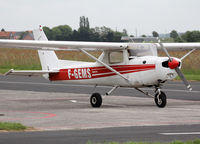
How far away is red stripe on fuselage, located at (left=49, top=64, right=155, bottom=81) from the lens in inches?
689

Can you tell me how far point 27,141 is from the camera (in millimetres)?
9602

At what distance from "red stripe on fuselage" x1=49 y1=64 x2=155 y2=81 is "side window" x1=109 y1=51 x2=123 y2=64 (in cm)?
22

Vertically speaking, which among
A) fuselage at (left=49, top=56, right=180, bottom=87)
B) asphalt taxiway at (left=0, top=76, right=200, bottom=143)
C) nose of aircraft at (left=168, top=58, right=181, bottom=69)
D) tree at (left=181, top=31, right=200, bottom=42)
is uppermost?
tree at (left=181, top=31, right=200, bottom=42)

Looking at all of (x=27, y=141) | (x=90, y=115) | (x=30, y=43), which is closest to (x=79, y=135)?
(x=27, y=141)

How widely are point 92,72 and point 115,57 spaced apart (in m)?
1.05

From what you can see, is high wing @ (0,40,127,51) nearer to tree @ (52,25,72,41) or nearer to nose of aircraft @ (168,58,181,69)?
nose of aircraft @ (168,58,181,69)

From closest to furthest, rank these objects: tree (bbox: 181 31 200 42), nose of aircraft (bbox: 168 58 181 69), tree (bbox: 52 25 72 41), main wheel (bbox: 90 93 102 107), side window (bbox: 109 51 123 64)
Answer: nose of aircraft (bbox: 168 58 181 69), main wheel (bbox: 90 93 102 107), side window (bbox: 109 51 123 64), tree (bbox: 181 31 200 42), tree (bbox: 52 25 72 41)

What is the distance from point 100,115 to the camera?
50.1 ft

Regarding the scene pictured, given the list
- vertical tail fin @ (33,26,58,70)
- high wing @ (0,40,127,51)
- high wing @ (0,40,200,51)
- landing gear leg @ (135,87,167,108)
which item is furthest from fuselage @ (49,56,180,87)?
vertical tail fin @ (33,26,58,70)

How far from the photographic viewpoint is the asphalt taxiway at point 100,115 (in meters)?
10.5

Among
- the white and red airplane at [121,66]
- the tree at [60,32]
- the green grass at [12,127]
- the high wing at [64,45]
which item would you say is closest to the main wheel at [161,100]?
the white and red airplane at [121,66]

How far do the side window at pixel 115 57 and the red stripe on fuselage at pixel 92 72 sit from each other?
22 centimetres

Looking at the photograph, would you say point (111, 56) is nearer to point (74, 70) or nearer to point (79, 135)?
point (74, 70)

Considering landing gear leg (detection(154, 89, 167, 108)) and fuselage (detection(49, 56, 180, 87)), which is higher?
fuselage (detection(49, 56, 180, 87))
